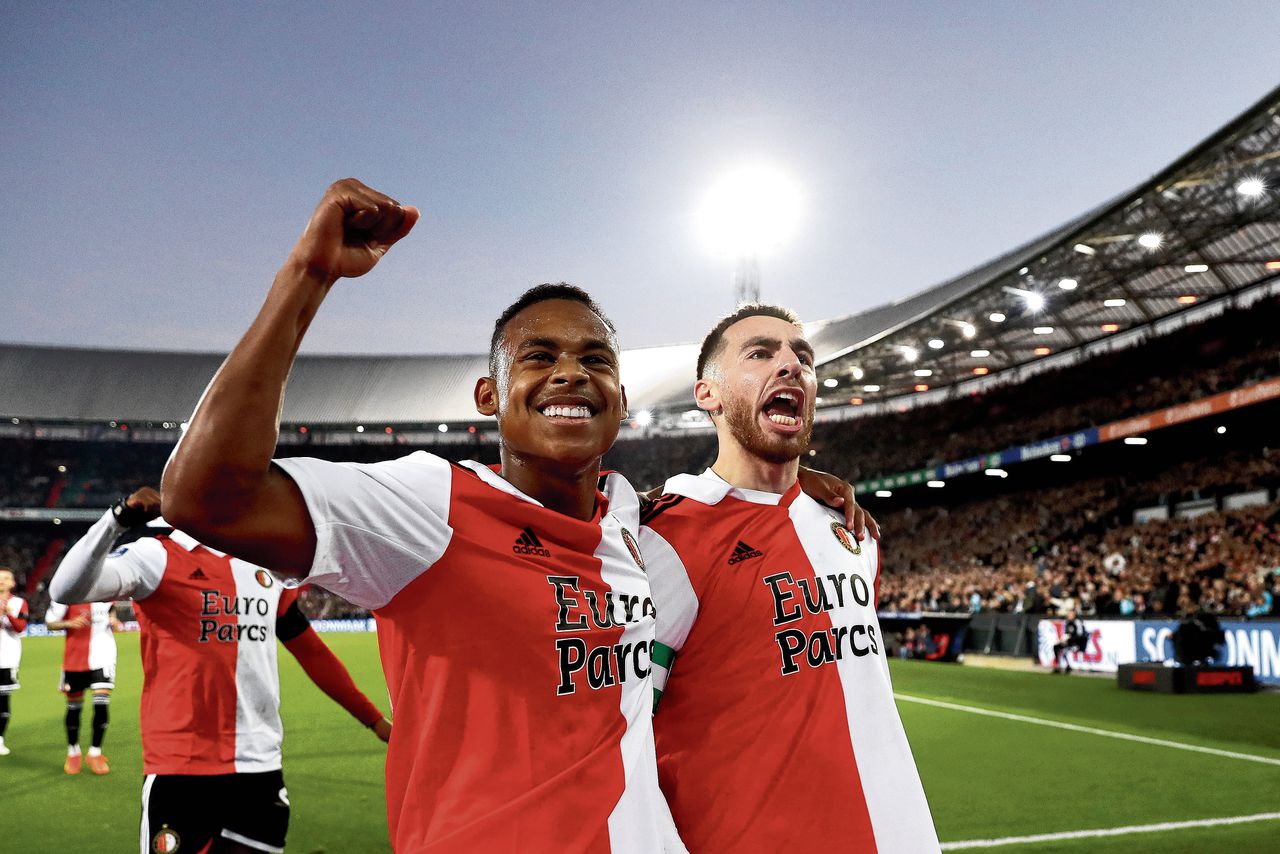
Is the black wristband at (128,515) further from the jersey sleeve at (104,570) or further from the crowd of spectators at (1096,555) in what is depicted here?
the crowd of spectators at (1096,555)

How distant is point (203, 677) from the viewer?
493 cm

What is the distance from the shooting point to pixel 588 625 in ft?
7.07

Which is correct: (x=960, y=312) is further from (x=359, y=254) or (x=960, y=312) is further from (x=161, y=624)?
(x=359, y=254)

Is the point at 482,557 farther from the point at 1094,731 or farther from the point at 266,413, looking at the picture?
the point at 1094,731

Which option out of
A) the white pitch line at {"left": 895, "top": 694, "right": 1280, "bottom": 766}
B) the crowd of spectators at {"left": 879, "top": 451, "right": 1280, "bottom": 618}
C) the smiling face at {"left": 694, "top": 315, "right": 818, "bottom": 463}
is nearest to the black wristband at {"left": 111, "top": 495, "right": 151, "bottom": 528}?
the smiling face at {"left": 694, "top": 315, "right": 818, "bottom": 463}

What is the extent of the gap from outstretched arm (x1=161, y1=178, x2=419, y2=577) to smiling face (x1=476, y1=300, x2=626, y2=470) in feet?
1.87

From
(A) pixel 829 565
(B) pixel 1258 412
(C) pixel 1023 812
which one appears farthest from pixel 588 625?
(B) pixel 1258 412

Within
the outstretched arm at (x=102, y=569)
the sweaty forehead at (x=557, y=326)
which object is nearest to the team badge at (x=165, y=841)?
the outstretched arm at (x=102, y=569)

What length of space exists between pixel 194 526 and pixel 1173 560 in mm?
27940

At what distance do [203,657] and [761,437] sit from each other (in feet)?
10.9

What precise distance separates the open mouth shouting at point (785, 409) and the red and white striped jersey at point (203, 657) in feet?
9.22

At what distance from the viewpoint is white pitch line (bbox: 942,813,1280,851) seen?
A: 693 centimetres

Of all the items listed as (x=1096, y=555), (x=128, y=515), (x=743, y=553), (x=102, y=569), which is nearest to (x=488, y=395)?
(x=743, y=553)

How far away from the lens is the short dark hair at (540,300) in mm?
2357
